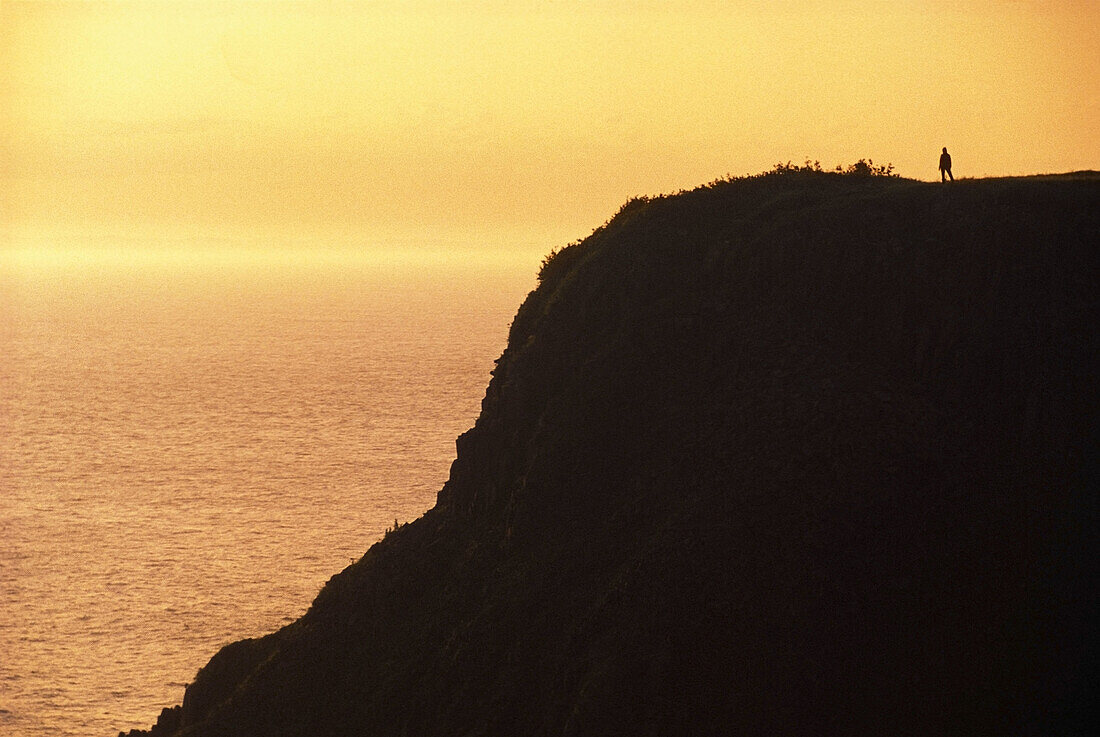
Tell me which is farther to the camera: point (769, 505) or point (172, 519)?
point (172, 519)

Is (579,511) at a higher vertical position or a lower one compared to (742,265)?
lower

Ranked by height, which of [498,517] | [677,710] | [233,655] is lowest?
[233,655]

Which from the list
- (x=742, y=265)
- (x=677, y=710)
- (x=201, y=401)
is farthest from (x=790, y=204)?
(x=201, y=401)

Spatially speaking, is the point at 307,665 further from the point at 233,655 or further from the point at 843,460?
the point at 843,460

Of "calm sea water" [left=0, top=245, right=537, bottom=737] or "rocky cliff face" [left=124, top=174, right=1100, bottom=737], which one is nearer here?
"rocky cliff face" [left=124, top=174, right=1100, bottom=737]

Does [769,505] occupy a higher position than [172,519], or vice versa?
[769,505]

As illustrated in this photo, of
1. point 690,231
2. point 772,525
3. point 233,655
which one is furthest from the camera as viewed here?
point 233,655

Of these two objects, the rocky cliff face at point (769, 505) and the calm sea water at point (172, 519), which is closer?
the rocky cliff face at point (769, 505)

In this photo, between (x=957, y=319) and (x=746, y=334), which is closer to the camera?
(x=957, y=319)
